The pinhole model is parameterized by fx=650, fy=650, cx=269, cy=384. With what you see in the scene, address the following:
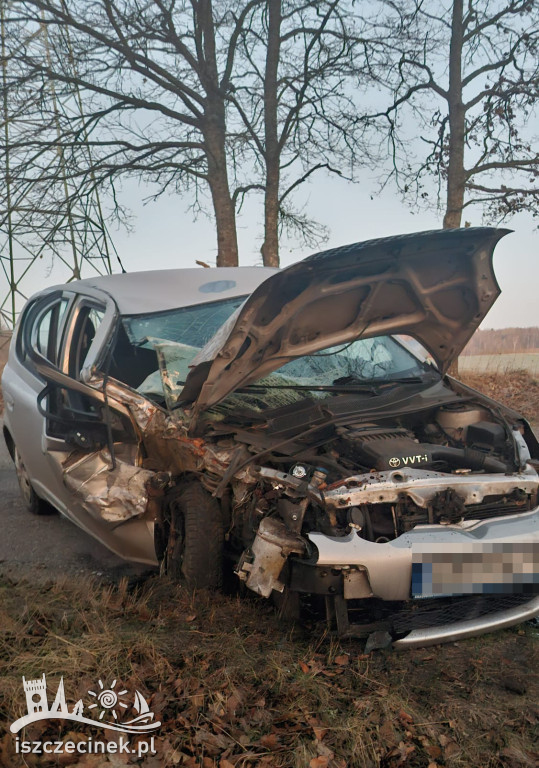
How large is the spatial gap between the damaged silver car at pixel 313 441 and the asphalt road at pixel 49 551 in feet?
1.11

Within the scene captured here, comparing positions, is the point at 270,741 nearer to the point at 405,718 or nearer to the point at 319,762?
the point at 319,762

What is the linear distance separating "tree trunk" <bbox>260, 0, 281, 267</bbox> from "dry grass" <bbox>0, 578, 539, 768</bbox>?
26.4 ft

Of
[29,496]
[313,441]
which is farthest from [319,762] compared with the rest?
[29,496]

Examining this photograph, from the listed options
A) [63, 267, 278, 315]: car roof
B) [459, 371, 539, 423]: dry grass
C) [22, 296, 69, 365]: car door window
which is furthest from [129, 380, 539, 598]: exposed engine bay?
[459, 371, 539, 423]: dry grass

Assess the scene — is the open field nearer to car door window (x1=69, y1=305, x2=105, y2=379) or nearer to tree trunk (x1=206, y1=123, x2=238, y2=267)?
tree trunk (x1=206, y1=123, x2=238, y2=267)

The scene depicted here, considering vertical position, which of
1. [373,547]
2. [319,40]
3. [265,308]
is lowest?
[373,547]

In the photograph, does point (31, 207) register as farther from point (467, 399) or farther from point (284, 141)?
point (467, 399)

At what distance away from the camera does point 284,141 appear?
1098cm

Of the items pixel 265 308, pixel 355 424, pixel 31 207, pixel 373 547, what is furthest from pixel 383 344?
pixel 31 207

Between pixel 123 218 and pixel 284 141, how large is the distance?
9.95 ft

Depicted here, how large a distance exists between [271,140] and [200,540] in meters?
8.77

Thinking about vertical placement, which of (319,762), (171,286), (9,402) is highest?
(171,286)

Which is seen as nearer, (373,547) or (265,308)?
(373,547)

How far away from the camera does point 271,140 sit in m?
10.6
